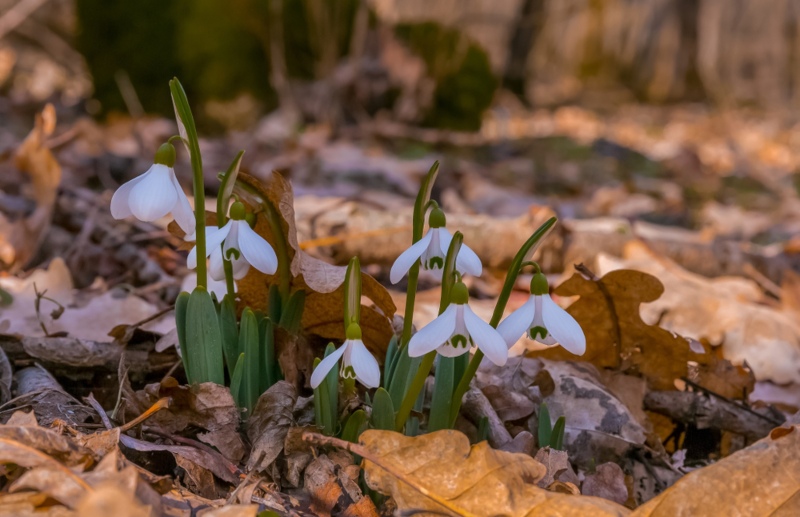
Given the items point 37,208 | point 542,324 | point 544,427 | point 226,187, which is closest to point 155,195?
point 226,187

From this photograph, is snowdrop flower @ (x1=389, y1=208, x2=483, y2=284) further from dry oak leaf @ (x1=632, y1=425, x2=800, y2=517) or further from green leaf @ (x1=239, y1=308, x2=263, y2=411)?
dry oak leaf @ (x1=632, y1=425, x2=800, y2=517)

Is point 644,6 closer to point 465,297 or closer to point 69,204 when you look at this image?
point 69,204

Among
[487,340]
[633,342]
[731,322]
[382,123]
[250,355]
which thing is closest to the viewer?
[487,340]

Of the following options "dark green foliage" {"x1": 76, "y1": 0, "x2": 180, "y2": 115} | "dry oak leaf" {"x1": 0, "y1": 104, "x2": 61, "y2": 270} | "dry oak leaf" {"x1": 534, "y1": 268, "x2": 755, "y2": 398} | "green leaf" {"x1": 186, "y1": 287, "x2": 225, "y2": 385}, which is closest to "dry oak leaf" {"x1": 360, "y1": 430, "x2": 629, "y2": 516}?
"green leaf" {"x1": 186, "y1": 287, "x2": 225, "y2": 385}

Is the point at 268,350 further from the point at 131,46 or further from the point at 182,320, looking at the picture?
the point at 131,46

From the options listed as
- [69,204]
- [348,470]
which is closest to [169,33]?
[69,204]

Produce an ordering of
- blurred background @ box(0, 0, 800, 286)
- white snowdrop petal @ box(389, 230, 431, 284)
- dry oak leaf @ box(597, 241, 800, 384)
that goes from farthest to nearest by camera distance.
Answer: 1. blurred background @ box(0, 0, 800, 286)
2. dry oak leaf @ box(597, 241, 800, 384)
3. white snowdrop petal @ box(389, 230, 431, 284)
